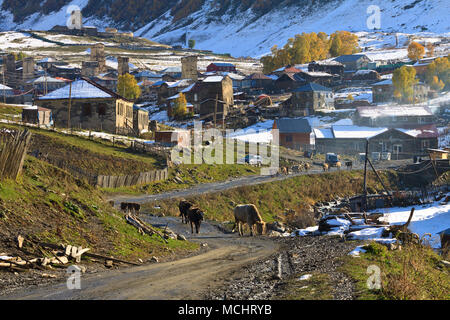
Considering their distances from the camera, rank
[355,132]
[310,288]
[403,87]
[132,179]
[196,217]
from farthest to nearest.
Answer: [403,87] → [355,132] → [132,179] → [196,217] → [310,288]

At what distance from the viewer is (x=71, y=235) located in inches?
790

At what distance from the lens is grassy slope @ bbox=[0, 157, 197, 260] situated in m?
19.1

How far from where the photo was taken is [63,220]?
20891mm

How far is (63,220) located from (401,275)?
38.8ft

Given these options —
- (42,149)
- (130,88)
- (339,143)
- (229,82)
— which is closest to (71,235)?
(42,149)

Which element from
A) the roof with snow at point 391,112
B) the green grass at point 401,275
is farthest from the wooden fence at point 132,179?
the roof with snow at point 391,112

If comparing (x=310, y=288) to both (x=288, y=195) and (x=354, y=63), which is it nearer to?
(x=288, y=195)

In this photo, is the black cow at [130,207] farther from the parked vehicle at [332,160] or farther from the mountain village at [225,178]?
the parked vehicle at [332,160]

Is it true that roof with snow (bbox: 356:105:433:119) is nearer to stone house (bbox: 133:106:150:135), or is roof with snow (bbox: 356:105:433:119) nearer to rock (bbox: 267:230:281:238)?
stone house (bbox: 133:106:150:135)

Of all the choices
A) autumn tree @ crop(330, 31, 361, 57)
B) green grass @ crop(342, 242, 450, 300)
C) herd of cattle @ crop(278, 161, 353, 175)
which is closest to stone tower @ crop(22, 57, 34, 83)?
autumn tree @ crop(330, 31, 361, 57)

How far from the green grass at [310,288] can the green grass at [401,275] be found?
2.57 feet

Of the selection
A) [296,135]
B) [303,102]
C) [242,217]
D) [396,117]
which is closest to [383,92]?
[303,102]

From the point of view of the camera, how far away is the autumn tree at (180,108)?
10624 centimetres
